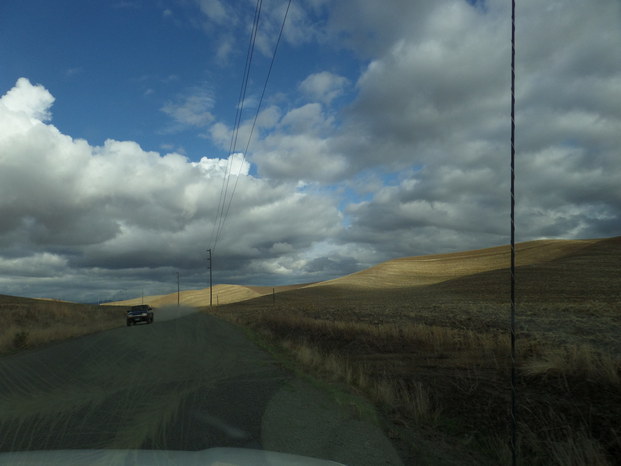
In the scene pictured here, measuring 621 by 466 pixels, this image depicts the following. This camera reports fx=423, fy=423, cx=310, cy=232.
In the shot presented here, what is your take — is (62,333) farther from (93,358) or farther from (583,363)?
(583,363)

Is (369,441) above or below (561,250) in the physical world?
below

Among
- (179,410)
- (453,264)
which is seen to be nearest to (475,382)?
(179,410)

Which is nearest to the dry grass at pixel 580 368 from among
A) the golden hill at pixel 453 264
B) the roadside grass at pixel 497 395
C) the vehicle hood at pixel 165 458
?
the roadside grass at pixel 497 395

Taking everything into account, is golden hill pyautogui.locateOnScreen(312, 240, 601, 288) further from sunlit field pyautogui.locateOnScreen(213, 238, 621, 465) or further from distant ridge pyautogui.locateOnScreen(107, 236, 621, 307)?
sunlit field pyautogui.locateOnScreen(213, 238, 621, 465)

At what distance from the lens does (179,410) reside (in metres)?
7.75

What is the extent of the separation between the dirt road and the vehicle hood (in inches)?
34.5

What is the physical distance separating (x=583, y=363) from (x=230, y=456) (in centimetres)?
819

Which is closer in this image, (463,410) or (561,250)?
(463,410)

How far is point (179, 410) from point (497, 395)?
6.12 metres

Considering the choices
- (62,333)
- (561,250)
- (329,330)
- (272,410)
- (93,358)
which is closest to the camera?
(272,410)

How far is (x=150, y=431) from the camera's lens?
254 inches

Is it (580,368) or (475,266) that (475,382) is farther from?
(475,266)

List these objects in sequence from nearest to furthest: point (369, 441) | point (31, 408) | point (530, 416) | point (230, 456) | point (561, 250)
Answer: point (230, 456) < point (369, 441) < point (530, 416) < point (31, 408) < point (561, 250)

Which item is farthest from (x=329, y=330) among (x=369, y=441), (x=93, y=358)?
(x=369, y=441)
